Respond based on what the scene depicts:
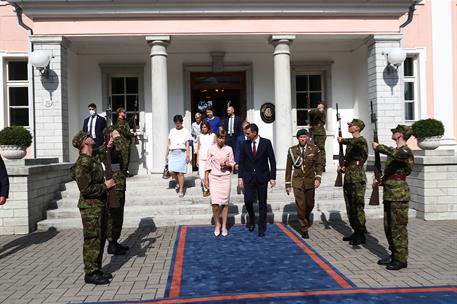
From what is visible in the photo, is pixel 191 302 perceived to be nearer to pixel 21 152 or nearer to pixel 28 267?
pixel 28 267

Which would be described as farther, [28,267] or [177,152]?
[177,152]

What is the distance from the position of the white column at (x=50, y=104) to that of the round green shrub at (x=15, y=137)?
2202mm

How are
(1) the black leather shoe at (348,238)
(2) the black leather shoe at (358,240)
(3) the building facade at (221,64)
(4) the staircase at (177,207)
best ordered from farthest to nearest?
(3) the building facade at (221,64) → (4) the staircase at (177,207) → (1) the black leather shoe at (348,238) → (2) the black leather shoe at (358,240)

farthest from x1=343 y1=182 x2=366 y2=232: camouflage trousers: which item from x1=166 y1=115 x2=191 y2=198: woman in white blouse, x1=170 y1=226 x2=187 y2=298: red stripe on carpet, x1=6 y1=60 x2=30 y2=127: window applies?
x1=6 y1=60 x2=30 y2=127: window

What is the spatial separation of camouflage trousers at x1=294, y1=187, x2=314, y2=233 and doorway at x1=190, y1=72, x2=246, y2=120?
21.9 feet

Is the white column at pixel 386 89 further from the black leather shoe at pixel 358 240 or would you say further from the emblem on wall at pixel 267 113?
the black leather shoe at pixel 358 240

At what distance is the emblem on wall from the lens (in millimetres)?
13672

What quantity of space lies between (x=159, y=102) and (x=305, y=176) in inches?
202

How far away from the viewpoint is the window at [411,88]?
13953mm

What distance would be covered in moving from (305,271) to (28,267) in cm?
406

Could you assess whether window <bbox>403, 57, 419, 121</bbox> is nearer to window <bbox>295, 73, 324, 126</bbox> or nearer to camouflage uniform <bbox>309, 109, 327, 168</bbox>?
window <bbox>295, 73, 324, 126</bbox>

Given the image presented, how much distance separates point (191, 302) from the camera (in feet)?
14.9

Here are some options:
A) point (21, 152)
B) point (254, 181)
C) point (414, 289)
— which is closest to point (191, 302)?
point (414, 289)

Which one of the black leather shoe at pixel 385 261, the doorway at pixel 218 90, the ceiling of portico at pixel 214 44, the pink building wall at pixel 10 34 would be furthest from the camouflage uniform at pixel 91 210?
the pink building wall at pixel 10 34
